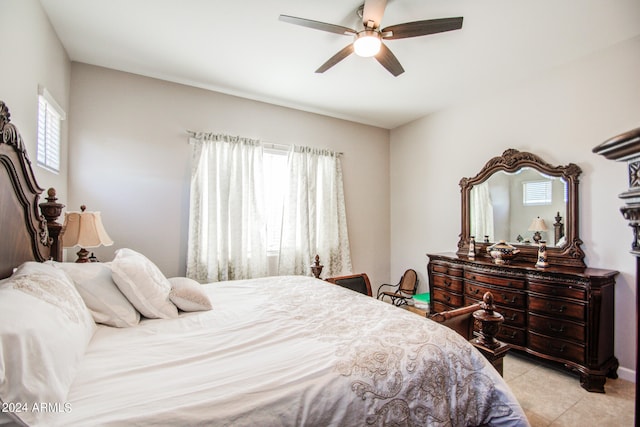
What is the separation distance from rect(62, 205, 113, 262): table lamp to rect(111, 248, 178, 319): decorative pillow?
794 millimetres

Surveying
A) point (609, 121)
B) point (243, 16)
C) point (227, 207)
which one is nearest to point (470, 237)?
point (609, 121)

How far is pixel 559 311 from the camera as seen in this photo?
2.41 meters

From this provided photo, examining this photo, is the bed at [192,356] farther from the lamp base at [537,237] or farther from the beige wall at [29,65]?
the lamp base at [537,237]

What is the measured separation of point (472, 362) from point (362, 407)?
61 centimetres

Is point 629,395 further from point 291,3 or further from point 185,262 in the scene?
point 185,262

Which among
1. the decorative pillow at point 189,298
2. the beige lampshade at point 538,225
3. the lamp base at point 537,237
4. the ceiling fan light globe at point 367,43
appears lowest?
the decorative pillow at point 189,298

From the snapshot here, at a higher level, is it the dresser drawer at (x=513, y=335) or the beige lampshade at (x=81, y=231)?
the beige lampshade at (x=81, y=231)

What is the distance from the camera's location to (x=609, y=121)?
2.52 m

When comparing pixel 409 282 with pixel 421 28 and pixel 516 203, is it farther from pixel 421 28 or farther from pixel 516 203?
pixel 421 28

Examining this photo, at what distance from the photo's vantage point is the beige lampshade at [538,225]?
2.91 m

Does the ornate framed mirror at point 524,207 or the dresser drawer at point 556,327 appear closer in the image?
the dresser drawer at point 556,327

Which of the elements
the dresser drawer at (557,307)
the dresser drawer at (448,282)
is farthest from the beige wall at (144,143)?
the dresser drawer at (557,307)

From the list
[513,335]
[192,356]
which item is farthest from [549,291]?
[192,356]

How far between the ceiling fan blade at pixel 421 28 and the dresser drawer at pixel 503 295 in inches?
91.5
